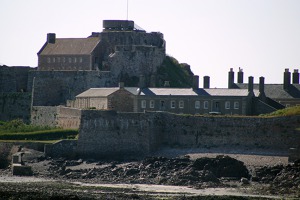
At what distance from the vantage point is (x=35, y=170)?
8812 centimetres

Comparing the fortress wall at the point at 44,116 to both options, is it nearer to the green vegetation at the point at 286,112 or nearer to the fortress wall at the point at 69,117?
the fortress wall at the point at 69,117

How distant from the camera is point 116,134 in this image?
91500 millimetres

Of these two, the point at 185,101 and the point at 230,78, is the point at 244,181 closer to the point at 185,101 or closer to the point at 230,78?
the point at 185,101

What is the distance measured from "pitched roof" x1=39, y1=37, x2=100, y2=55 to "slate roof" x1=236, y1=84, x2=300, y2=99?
607 inches

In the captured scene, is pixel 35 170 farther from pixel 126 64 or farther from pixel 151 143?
pixel 126 64

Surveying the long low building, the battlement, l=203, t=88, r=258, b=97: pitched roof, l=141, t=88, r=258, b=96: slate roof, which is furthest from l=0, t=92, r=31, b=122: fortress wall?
l=203, t=88, r=258, b=97: pitched roof

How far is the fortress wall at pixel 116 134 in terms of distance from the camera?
90562 mm

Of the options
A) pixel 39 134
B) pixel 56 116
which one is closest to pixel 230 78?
pixel 56 116

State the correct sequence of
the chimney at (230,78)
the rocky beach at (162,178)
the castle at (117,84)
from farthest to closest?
the chimney at (230,78), the castle at (117,84), the rocky beach at (162,178)

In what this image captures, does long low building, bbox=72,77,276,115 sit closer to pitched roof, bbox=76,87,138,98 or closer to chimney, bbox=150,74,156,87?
pitched roof, bbox=76,87,138,98

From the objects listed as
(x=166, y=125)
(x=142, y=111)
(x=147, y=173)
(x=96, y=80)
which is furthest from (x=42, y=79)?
(x=147, y=173)

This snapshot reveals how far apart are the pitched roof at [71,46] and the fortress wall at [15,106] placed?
16.4ft

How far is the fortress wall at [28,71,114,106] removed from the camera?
4336 inches

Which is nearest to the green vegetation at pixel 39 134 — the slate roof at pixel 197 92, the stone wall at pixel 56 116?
the stone wall at pixel 56 116
